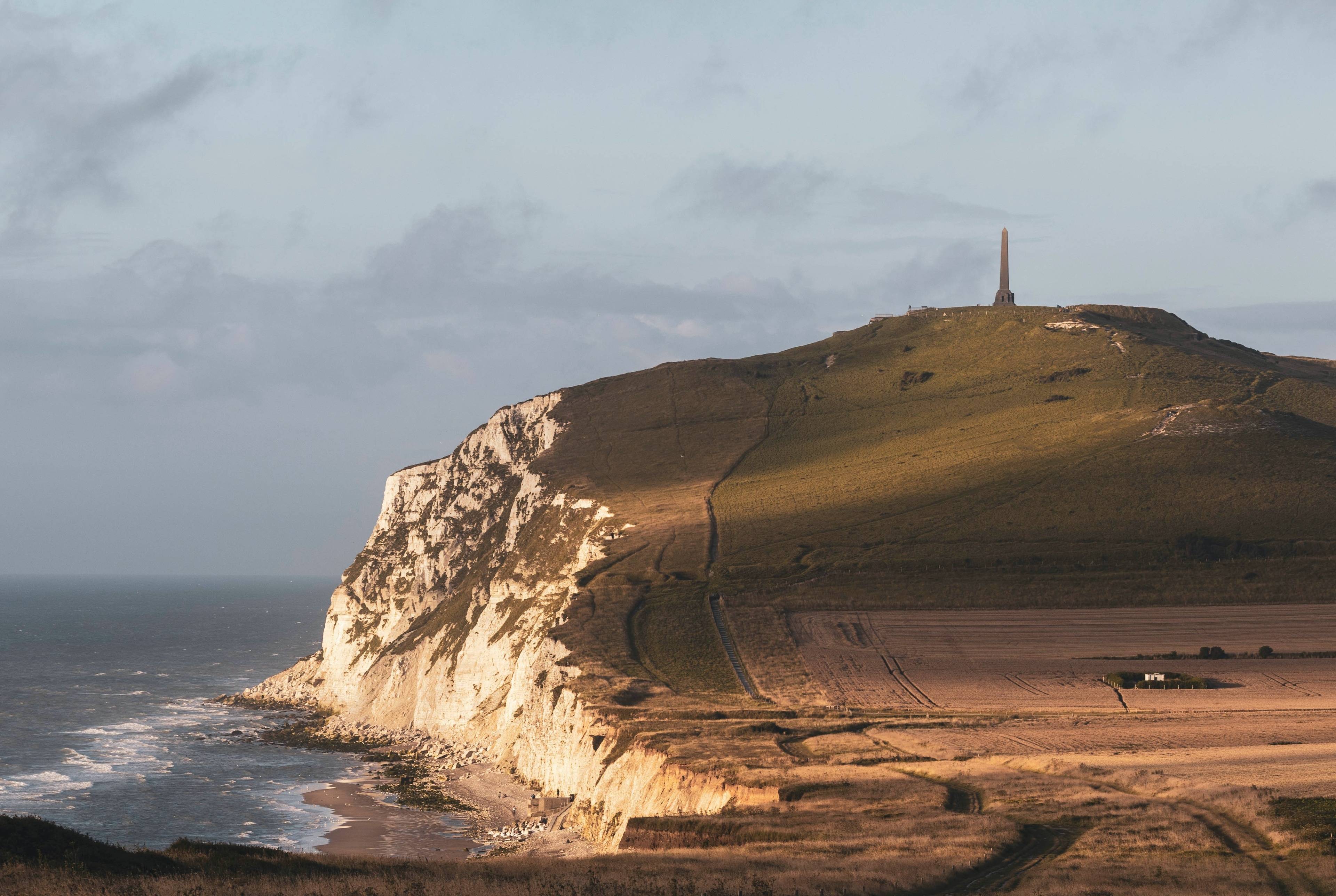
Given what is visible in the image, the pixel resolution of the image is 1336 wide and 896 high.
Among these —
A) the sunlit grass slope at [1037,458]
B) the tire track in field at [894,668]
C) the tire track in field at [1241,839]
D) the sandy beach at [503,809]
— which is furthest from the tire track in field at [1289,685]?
the sandy beach at [503,809]

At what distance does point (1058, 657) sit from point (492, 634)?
53.7 m

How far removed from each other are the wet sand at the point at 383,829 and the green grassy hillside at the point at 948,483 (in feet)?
57.4

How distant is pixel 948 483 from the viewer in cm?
12462

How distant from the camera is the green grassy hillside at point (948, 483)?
322 feet

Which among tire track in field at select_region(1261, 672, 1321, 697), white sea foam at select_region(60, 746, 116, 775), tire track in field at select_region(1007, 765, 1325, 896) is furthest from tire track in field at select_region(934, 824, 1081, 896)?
white sea foam at select_region(60, 746, 116, 775)

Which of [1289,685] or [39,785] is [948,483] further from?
[39,785]

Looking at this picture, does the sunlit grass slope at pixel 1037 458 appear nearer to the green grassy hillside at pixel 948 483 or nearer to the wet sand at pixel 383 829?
the green grassy hillside at pixel 948 483

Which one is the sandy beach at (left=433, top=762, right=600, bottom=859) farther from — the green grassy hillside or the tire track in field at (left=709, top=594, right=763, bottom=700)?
the tire track in field at (left=709, top=594, right=763, bottom=700)

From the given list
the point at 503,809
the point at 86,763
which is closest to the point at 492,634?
the point at 86,763

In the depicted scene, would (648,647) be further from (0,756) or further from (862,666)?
(0,756)

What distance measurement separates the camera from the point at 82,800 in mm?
79375

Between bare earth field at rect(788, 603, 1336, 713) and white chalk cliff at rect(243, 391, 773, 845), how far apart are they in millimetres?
20425

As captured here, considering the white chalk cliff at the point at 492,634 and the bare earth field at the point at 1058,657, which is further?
the bare earth field at the point at 1058,657

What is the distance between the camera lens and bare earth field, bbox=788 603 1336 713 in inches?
3000
